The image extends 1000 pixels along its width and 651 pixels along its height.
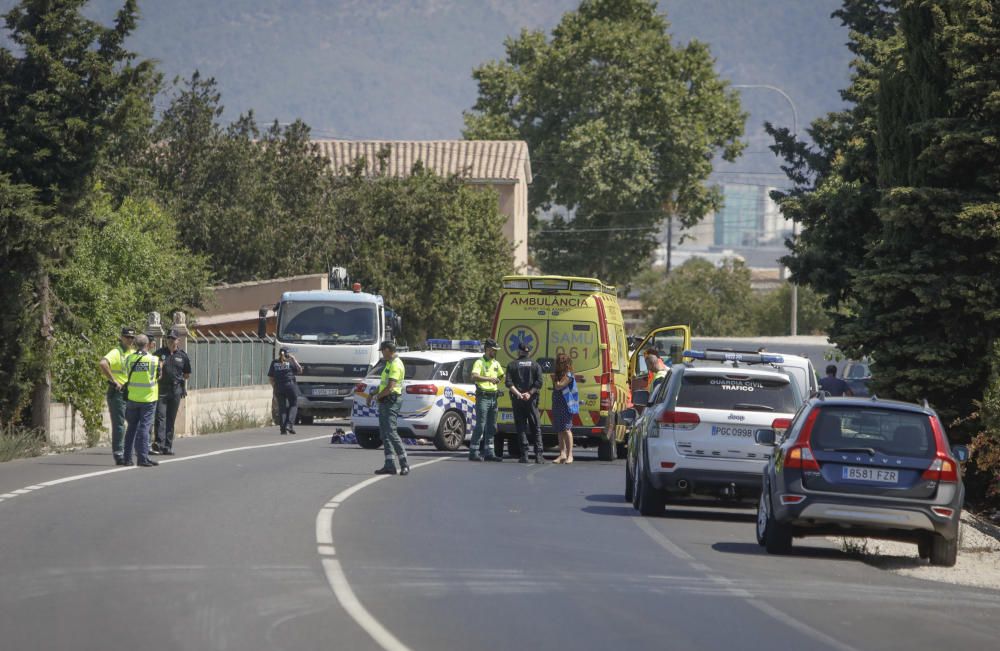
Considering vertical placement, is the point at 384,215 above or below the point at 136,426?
above

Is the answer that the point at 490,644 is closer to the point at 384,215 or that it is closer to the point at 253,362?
the point at 253,362

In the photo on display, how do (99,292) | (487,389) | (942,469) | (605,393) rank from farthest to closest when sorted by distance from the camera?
(99,292), (605,393), (487,389), (942,469)

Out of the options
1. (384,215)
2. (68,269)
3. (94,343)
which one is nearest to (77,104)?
(68,269)

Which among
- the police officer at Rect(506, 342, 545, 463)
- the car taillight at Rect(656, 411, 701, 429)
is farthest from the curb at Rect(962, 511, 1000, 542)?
the police officer at Rect(506, 342, 545, 463)

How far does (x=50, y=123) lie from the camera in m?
26.0

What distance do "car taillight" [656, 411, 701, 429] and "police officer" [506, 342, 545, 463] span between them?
8.08 metres

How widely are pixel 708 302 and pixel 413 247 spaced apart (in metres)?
57.8

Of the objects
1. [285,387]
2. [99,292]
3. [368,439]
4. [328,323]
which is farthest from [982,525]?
[328,323]

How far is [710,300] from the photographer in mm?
115188

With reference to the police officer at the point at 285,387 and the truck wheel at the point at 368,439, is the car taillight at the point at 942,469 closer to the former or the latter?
the truck wheel at the point at 368,439

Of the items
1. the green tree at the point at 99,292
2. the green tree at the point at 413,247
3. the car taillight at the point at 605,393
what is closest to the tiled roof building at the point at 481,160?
the green tree at the point at 413,247

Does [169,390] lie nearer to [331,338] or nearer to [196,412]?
[196,412]

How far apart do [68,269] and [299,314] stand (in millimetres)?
12514

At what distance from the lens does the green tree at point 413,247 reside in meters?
58.3
